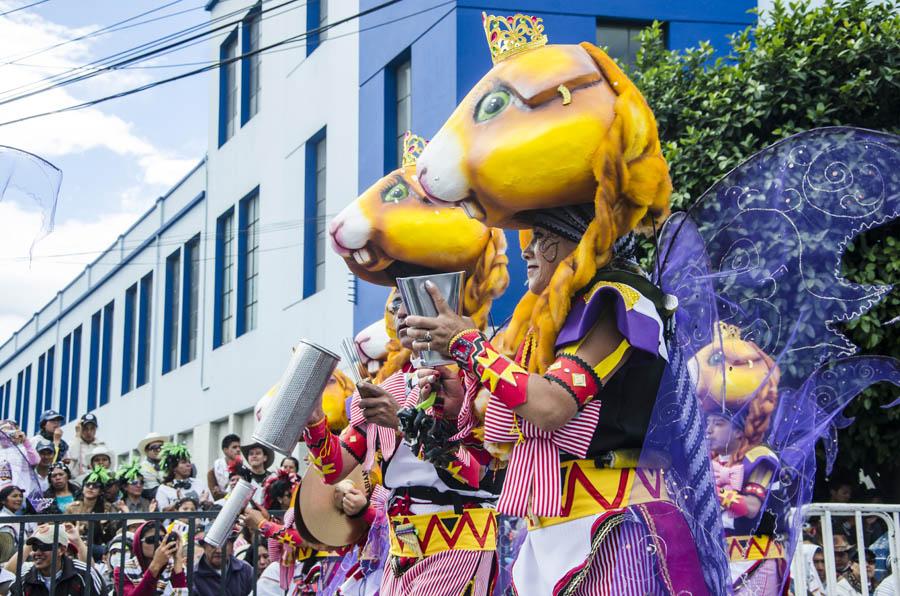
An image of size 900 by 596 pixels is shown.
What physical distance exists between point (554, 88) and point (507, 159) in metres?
0.25

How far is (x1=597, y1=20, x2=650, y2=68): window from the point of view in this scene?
40.9 feet

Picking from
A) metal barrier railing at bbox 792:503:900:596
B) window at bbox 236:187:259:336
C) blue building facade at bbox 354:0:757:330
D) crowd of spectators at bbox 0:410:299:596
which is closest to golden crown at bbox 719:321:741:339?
metal barrier railing at bbox 792:503:900:596

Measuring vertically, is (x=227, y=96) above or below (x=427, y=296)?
above

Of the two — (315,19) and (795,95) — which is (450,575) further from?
(315,19)

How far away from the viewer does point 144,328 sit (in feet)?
86.9

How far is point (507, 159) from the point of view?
134 inches

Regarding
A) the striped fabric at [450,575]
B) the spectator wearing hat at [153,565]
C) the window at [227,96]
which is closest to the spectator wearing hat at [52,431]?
the spectator wearing hat at [153,565]

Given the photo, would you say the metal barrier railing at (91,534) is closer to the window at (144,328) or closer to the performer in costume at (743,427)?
the performer in costume at (743,427)

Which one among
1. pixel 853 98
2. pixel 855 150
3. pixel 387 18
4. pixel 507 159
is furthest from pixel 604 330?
pixel 387 18

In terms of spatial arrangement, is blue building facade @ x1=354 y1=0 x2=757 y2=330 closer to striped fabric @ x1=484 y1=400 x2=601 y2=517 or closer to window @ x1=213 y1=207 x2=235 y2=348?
window @ x1=213 y1=207 x2=235 y2=348

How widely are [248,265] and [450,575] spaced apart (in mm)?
15220

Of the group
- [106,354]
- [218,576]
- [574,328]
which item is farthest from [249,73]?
[574,328]

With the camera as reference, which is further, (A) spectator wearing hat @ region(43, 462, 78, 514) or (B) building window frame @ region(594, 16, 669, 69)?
(B) building window frame @ region(594, 16, 669, 69)

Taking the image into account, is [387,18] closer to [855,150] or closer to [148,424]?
[855,150]
